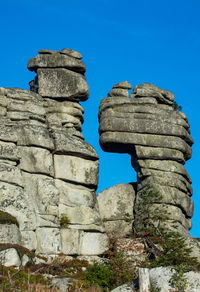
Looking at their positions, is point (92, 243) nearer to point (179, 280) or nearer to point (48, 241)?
point (48, 241)

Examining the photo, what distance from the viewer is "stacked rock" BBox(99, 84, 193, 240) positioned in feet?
152

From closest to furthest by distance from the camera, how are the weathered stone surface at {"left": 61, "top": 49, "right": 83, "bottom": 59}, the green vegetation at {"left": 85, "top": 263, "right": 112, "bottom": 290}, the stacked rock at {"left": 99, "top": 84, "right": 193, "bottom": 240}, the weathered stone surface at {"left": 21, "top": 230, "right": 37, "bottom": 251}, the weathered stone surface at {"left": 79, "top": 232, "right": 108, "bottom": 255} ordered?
1. the green vegetation at {"left": 85, "top": 263, "right": 112, "bottom": 290}
2. the weathered stone surface at {"left": 21, "top": 230, "right": 37, "bottom": 251}
3. the weathered stone surface at {"left": 79, "top": 232, "right": 108, "bottom": 255}
4. the stacked rock at {"left": 99, "top": 84, "right": 193, "bottom": 240}
5. the weathered stone surface at {"left": 61, "top": 49, "right": 83, "bottom": 59}

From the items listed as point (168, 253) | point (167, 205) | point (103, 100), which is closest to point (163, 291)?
point (168, 253)

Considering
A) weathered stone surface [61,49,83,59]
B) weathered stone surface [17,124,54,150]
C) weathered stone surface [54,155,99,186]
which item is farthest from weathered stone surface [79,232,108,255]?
weathered stone surface [61,49,83,59]

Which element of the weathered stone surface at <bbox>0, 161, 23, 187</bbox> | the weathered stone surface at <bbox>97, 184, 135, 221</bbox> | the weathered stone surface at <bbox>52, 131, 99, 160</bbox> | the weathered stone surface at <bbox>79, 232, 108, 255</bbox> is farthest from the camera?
the weathered stone surface at <bbox>97, 184, 135, 221</bbox>

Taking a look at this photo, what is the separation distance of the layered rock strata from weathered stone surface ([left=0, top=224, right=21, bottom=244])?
242 millimetres

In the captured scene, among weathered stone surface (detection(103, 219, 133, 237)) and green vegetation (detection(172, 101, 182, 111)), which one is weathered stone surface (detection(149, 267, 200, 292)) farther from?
green vegetation (detection(172, 101, 182, 111))

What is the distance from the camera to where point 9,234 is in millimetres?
36719

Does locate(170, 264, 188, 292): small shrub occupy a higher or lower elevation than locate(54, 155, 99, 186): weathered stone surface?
lower

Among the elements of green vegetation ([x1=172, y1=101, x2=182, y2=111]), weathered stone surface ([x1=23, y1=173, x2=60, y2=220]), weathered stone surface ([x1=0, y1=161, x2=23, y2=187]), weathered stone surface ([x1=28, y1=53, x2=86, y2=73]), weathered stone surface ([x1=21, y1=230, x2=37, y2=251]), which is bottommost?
weathered stone surface ([x1=21, y1=230, x2=37, y2=251])

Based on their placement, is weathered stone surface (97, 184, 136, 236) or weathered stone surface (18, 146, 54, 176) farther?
weathered stone surface (97, 184, 136, 236)

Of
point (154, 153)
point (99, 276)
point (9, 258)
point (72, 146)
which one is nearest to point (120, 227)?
point (154, 153)

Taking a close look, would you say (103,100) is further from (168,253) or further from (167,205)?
(168,253)

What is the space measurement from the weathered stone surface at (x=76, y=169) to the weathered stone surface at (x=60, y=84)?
21.2 feet
